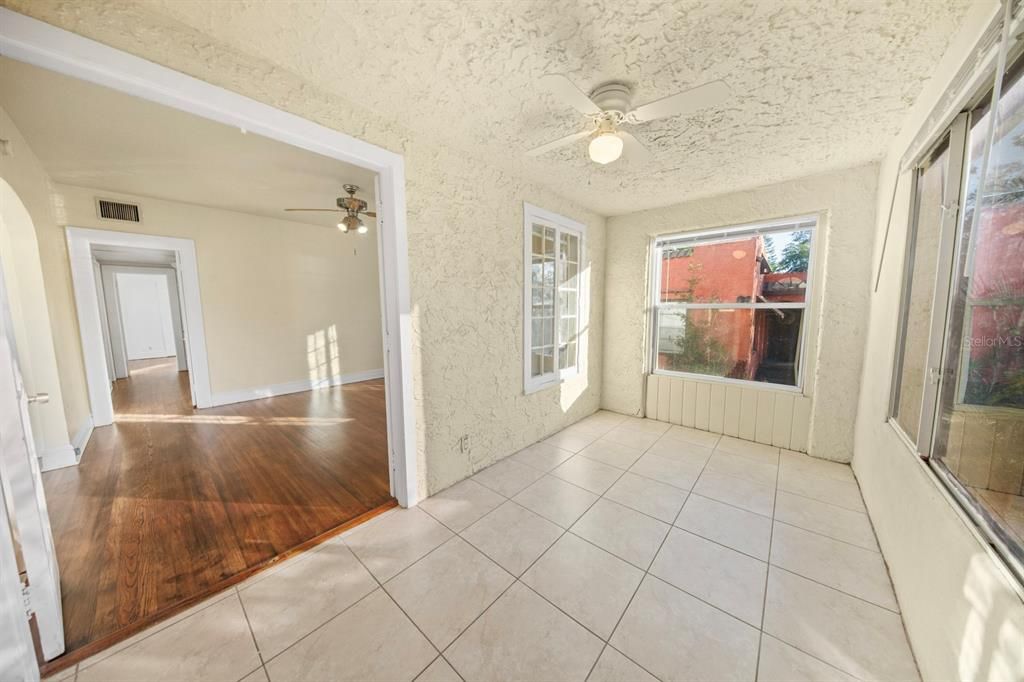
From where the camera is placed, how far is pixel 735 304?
10.4 ft

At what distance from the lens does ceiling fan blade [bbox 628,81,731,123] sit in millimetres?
1222

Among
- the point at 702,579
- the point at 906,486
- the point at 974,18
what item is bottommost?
the point at 702,579

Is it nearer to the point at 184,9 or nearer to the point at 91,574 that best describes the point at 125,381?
the point at 91,574

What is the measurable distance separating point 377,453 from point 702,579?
251 cm

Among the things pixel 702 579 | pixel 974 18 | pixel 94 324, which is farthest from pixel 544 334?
pixel 94 324

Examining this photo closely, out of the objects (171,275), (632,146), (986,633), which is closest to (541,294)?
(632,146)

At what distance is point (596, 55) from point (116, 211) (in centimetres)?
508

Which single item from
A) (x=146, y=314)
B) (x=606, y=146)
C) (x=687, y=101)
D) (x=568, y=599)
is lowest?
(x=568, y=599)

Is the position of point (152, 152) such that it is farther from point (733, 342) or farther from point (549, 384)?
point (733, 342)

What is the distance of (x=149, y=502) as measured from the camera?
84.8 inches

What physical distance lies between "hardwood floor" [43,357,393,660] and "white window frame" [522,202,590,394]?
1540mm

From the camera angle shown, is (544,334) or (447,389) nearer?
(447,389)

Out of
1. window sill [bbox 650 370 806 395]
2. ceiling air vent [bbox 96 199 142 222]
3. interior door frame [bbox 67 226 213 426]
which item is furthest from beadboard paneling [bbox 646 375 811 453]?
ceiling air vent [bbox 96 199 142 222]

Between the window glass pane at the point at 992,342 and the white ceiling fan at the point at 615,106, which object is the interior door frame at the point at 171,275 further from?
the window glass pane at the point at 992,342
